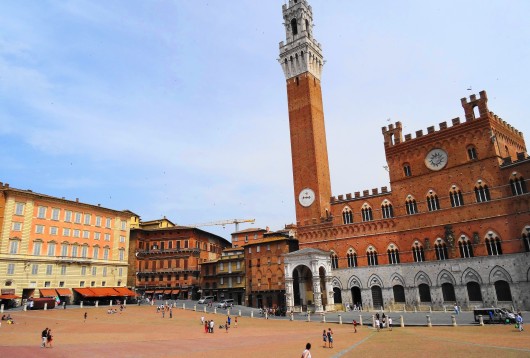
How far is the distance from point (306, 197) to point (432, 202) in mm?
17461

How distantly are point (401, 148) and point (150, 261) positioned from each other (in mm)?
51607

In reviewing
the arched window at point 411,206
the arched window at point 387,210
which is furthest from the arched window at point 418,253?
the arched window at point 387,210

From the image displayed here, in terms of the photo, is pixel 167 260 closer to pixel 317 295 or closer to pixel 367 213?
pixel 317 295

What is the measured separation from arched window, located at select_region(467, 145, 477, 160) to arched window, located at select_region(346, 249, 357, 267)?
18677 mm

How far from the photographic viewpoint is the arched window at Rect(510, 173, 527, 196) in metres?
39.1

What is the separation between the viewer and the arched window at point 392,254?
4706 centimetres

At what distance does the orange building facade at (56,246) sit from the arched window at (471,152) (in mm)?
53747

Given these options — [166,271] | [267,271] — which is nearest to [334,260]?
[267,271]

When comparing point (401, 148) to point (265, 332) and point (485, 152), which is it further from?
point (265, 332)

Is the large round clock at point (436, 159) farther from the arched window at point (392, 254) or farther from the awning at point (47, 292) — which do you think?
the awning at point (47, 292)

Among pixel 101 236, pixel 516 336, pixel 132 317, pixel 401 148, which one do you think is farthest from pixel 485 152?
pixel 101 236

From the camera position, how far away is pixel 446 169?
4512 cm

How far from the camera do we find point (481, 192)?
42.0 m

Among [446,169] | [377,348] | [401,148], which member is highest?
[401,148]
